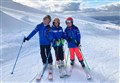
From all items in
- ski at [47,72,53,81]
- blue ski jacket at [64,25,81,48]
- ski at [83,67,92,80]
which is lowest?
ski at [83,67,92,80]

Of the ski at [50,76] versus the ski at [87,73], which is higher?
the ski at [50,76]

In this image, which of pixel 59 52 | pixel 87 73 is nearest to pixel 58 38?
pixel 59 52

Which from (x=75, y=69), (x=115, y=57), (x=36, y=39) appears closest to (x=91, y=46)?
(x=115, y=57)

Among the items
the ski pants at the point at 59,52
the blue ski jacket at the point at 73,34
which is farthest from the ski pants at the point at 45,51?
the blue ski jacket at the point at 73,34

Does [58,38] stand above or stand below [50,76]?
above

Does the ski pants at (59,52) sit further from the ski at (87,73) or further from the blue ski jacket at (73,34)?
the ski at (87,73)

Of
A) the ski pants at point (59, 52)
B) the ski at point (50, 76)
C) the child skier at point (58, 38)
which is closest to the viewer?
the ski at point (50, 76)

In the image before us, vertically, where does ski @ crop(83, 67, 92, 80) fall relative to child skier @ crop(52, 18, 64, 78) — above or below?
below

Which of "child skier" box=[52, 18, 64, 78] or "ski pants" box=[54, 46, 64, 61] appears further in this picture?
"ski pants" box=[54, 46, 64, 61]

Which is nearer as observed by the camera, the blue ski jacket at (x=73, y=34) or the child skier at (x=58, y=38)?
the child skier at (x=58, y=38)

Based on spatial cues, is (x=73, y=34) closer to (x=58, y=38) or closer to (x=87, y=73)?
(x=58, y=38)

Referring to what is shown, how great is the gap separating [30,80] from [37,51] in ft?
13.4

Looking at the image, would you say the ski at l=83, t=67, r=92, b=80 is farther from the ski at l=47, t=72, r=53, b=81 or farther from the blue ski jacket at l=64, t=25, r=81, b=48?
the ski at l=47, t=72, r=53, b=81

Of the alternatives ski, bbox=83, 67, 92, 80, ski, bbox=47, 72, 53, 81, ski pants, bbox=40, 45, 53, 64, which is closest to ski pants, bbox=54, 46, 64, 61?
ski pants, bbox=40, 45, 53, 64
